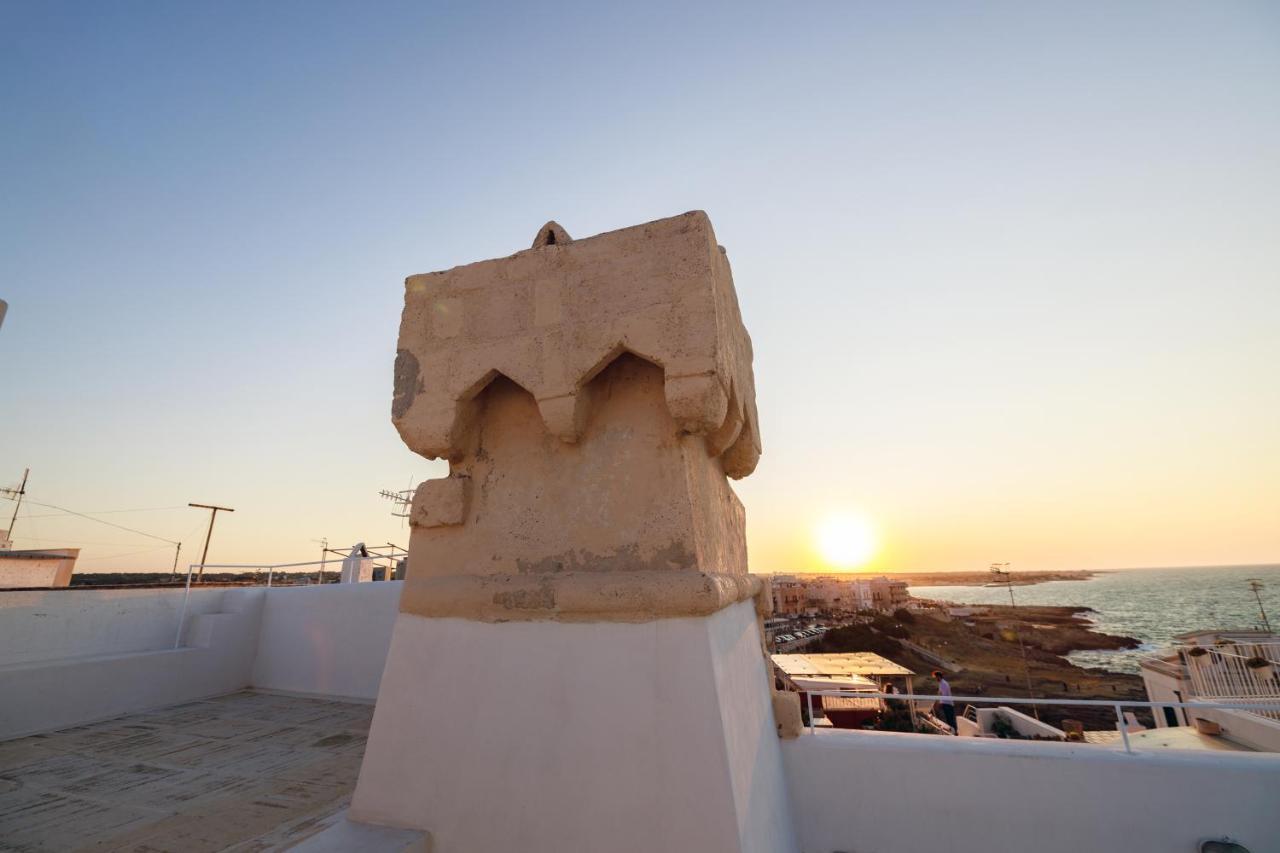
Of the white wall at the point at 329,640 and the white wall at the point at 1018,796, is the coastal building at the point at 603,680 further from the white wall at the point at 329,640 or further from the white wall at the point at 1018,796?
the white wall at the point at 329,640

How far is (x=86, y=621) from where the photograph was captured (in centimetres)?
704

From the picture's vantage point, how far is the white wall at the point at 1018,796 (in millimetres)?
2877

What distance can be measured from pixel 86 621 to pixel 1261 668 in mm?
18818

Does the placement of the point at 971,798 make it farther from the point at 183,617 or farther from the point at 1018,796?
the point at 183,617

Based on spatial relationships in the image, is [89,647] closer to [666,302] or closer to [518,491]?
[518,491]

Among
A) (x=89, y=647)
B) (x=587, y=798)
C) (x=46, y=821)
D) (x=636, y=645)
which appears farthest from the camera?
(x=89, y=647)

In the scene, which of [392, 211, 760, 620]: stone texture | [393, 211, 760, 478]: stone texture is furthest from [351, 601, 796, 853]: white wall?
[393, 211, 760, 478]: stone texture

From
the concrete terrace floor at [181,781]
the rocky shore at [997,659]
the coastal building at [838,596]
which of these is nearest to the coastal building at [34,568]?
the concrete terrace floor at [181,781]

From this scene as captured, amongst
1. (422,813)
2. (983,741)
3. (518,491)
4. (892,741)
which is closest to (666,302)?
(518,491)

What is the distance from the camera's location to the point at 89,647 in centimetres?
700

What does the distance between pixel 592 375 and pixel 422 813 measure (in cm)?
210

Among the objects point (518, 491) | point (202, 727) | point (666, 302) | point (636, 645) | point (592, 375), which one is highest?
point (666, 302)

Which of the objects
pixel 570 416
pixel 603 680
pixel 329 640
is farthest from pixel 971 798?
pixel 329 640

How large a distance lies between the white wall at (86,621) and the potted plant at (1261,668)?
18254 mm
